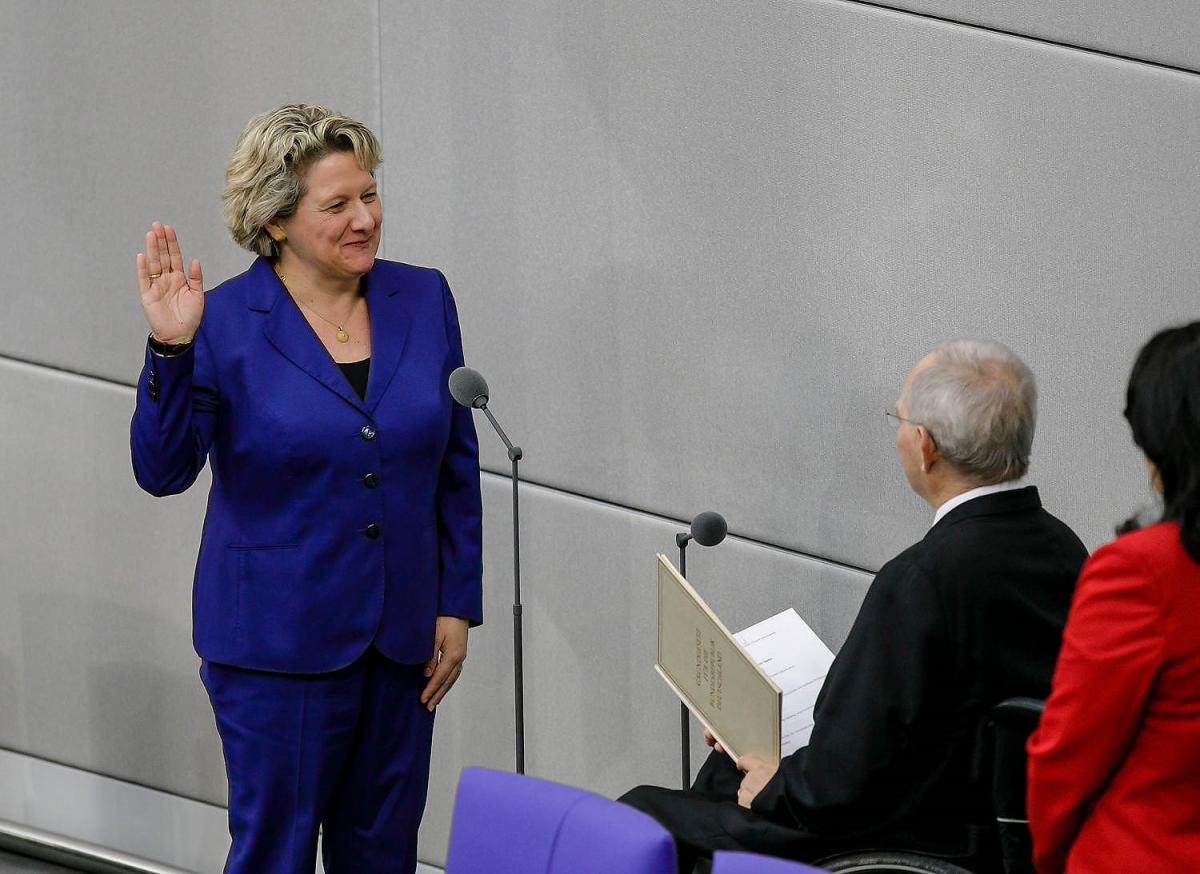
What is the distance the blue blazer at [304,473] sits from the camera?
3.17 m

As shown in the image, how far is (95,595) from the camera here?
4.67 m

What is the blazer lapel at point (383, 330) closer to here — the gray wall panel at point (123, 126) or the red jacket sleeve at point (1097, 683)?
the gray wall panel at point (123, 126)

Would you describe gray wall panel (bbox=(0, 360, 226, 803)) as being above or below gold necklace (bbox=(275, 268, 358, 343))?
below

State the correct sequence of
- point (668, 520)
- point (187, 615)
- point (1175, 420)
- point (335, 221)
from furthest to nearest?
1. point (187, 615)
2. point (668, 520)
3. point (335, 221)
4. point (1175, 420)

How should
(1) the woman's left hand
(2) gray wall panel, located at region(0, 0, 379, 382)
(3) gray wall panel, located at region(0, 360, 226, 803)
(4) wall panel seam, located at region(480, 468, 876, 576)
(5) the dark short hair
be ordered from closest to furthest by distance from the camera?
1. (5) the dark short hair
2. (1) the woman's left hand
3. (4) wall panel seam, located at region(480, 468, 876, 576)
4. (2) gray wall panel, located at region(0, 0, 379, 382)
5. (3) gray wall panel, located at region(0, 360, 226, 803)

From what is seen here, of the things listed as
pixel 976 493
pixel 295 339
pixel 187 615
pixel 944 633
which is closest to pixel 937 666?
pixel 944 633

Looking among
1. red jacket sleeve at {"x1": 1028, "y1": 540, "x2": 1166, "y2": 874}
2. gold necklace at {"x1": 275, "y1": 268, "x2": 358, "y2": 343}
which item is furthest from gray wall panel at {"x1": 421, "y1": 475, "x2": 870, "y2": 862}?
red jacket sleeve at {"x1": 1028, "y1": 540, "x2": 1166, "y2": 874}

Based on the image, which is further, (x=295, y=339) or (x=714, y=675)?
(x=295, y=339)

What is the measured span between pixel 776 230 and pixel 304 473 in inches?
43.1

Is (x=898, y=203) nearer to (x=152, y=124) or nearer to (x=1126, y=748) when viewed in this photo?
(x=1126, y=748)

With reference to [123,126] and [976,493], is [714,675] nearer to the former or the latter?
[976,493]

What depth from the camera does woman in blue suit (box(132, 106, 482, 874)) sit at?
10.4 feet

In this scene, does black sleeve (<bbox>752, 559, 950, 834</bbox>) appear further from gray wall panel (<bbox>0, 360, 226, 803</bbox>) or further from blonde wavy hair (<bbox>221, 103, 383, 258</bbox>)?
gray wall panel (<bbox>0, 360, 226, 803</bbox>)

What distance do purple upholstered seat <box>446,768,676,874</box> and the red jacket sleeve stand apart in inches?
21.1
